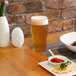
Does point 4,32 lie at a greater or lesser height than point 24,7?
lesser

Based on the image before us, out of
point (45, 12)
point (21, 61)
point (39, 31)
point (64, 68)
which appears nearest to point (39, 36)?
point (39, 31)

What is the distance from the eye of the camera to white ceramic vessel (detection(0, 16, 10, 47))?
1288mm

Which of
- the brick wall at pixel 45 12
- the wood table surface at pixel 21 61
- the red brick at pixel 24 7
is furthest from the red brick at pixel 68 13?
the wood table surface at pixel 21 61

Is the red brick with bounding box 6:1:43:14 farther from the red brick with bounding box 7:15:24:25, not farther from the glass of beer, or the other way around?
the glass of beer

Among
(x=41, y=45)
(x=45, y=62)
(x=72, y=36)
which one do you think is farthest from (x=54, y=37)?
(x=45, y=62)

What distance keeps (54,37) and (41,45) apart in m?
0.29

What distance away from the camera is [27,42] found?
142 centimetres

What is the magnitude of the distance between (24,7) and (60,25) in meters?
0.40

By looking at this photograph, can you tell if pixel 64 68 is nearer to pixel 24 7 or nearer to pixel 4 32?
pixel 4 32

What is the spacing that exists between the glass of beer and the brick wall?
33 centimetres

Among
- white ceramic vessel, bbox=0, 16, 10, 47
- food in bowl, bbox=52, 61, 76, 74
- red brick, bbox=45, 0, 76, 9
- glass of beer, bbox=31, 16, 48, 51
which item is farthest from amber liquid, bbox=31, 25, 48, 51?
red brick, bbox=45, 0, 76, 9

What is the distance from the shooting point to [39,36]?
123 cm

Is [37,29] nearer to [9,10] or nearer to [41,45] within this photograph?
[41,45]

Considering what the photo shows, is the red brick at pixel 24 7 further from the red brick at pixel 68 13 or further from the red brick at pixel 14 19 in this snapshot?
the red brick at pixel 68 13
